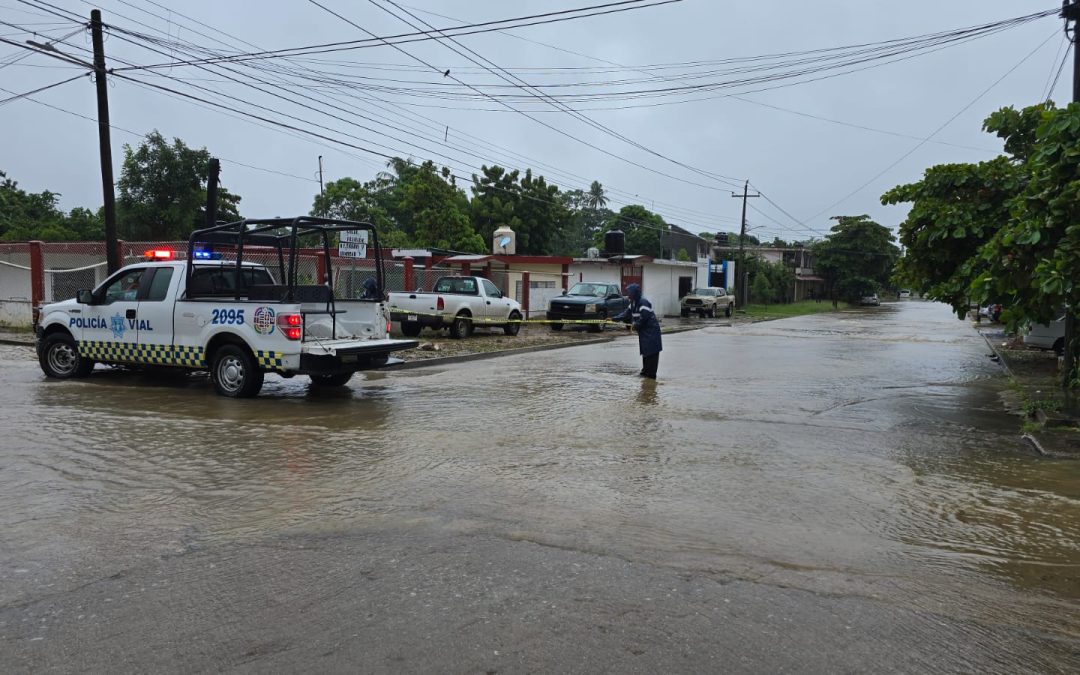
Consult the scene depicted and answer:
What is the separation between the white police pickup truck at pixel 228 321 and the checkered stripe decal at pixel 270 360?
0.04 ft

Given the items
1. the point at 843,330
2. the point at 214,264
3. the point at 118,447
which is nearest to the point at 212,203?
the point at 214,264

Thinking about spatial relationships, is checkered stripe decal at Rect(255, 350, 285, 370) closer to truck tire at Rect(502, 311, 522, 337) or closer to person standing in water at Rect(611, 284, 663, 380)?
person standing in water at Rect(611, 284, 663, 380)

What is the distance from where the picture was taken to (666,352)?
64.1 feet

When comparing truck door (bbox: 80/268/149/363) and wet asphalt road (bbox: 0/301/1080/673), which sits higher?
truck door (bbox: 80/268/149/363)

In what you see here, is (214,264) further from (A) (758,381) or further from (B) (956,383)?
(B) (956,383)

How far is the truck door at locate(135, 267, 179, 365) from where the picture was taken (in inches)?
424

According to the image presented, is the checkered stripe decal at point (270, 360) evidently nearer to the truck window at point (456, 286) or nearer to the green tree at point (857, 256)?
the truck window at point (456, 286)

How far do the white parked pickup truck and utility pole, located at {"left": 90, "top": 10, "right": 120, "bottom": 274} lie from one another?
653 centimetres

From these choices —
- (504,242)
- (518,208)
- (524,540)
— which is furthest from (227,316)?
(518,208)

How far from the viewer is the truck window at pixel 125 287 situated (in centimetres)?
1117

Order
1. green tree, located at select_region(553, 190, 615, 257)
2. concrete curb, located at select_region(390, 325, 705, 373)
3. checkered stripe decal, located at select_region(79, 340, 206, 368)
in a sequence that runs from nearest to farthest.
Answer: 1. checkered stripe decal, located at select_region(79, 340, 206, 368)
2. concrete curb, located at select_region(390, 325, 705, 373)
3. green tree, located at select_region(553, 190, 615, 257)

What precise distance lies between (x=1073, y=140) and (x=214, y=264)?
415 inches

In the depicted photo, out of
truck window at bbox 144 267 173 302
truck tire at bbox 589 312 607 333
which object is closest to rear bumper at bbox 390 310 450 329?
truck tire at bbox 589 312 607 333

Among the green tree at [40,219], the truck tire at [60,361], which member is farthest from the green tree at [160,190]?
the truck tire at [60,361]
